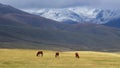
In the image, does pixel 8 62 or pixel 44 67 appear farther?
pixel 8 62

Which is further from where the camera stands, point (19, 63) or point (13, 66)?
point (19, 63)

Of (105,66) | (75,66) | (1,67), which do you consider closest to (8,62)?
(1,67)

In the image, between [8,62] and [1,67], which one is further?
[8,62]

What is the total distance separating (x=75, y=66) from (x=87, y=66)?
171 centimetres

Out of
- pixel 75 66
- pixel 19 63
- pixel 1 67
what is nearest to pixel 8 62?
pixel 19 63

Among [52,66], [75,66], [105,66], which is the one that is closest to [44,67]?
[52,66]

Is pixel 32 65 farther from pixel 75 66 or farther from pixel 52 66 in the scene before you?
pixel 75 66

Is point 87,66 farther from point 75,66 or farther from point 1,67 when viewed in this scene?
point 1,67

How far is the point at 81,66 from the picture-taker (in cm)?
4900

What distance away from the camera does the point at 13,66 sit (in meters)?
A: 46.8

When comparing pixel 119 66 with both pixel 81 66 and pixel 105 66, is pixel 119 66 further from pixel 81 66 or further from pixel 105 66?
pixel 81 66

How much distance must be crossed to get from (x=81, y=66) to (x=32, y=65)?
22.0 feet

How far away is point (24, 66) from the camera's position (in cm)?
4712

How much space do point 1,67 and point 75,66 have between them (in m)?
10.1
